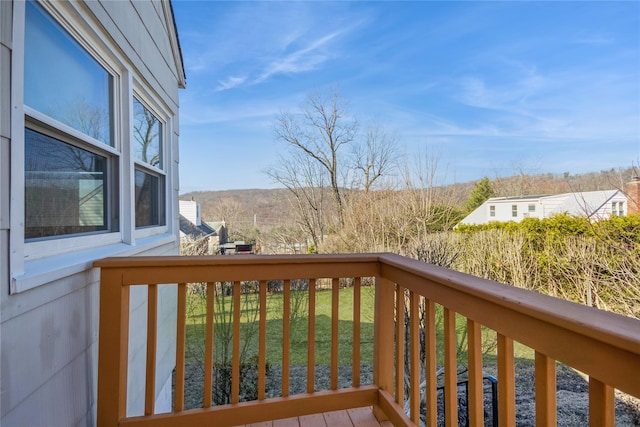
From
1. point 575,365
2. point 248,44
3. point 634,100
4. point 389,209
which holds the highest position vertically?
point 248,44

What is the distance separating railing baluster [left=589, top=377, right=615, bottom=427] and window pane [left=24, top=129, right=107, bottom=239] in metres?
1.77

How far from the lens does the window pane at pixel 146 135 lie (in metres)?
2.37

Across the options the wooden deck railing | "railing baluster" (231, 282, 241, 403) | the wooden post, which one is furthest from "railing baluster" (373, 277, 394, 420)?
the wooden post

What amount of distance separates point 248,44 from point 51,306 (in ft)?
31.5

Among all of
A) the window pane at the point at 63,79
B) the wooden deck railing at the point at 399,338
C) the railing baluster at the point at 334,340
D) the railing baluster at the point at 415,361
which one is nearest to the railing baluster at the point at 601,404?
the wooden deck railing at the point at 399,338

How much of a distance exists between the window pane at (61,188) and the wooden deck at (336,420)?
1.32 m

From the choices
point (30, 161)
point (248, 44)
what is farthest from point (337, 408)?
point (248, 44)

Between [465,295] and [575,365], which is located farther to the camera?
[465,295]

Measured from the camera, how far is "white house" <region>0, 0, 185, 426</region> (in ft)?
3.27

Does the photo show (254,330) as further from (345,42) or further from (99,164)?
(345,42)

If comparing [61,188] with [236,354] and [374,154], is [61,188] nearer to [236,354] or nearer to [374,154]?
[236,354]

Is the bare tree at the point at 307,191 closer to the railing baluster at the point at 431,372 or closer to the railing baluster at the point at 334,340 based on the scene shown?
the railing baluster at the point at 334,340

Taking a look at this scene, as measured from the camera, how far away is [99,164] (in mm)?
1777

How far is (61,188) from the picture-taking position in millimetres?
1428
